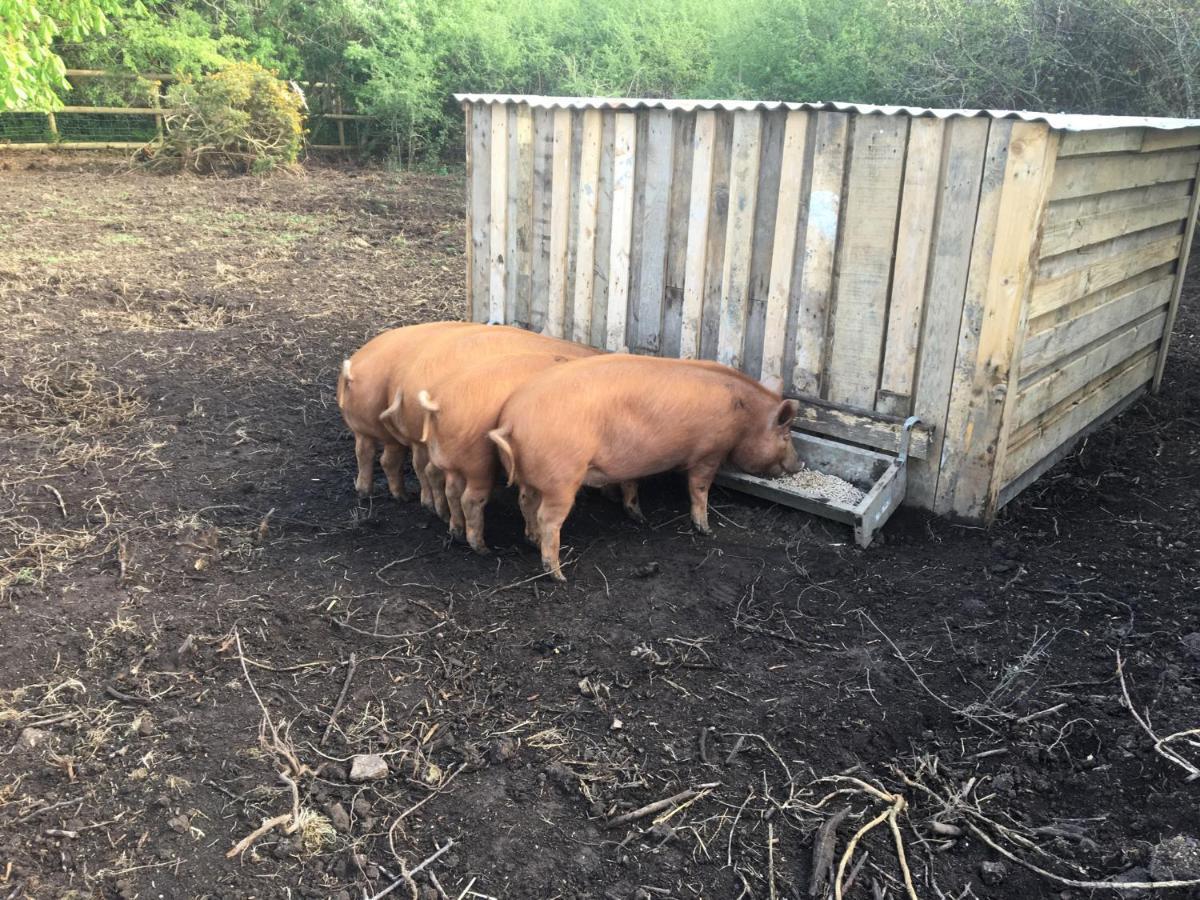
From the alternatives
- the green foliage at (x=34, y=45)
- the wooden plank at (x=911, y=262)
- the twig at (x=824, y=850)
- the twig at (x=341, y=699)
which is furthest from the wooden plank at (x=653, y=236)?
the green foliage at (x=34, y=45)

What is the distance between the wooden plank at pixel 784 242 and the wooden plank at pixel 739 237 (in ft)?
0.43

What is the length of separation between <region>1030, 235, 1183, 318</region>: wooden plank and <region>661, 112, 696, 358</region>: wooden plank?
1.63 metres

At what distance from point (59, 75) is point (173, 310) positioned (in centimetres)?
196

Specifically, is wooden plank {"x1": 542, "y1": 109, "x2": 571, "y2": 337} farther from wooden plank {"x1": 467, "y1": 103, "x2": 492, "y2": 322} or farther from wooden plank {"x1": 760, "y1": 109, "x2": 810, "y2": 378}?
wooden plank {"x1": 760, "y1": 109, "x2": 810, "y2": 378}

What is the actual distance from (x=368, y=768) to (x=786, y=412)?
2.38 meters

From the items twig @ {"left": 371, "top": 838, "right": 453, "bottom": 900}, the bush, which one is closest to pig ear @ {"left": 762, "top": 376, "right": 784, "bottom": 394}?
twig @ {"left": 371, "top": 838, "right": 453, "bottom": 900}

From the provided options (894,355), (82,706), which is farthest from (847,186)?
(82,706)

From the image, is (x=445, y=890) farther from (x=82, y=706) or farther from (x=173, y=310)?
(x=173, y=310)

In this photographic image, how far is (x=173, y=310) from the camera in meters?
7.70

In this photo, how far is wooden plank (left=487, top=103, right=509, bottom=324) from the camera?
18.8ft

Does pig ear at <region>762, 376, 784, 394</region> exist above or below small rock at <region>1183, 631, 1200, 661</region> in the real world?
above

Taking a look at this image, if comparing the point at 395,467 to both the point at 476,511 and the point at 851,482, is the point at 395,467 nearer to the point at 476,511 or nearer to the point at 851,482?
the point at 476,511

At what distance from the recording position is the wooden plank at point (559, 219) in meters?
5.38

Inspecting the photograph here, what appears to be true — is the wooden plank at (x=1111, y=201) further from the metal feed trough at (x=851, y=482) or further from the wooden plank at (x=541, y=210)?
the wooden plank at (x=541, y=210)
